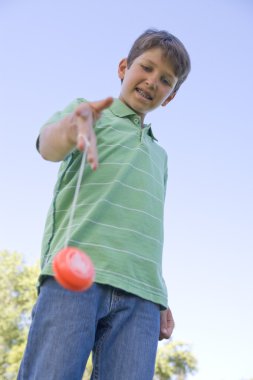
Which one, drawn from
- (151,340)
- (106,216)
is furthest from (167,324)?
(106,216)

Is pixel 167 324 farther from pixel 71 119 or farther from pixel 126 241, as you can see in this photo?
pixel 71 119

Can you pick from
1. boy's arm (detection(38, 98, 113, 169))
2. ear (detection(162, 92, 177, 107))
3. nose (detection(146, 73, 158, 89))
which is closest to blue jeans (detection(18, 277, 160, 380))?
boy's arm (detection(38, 98, 113, 169))

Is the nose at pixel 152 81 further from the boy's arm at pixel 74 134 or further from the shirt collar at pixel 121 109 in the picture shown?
the boy's arm at pixel 74 134

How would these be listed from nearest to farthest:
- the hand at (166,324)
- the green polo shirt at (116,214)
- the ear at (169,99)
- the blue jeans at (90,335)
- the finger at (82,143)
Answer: the finger at (82,143), the blue jeans at (90,335), the green polo shirt at (116,214), the hand at (166,324), the ear at (169,99)

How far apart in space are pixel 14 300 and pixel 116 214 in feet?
52.6

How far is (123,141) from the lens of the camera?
5.88 feet

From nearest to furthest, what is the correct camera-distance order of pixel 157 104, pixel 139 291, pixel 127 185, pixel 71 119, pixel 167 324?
pixel 71 119, pixel 139 291, pixel 127 185, pixel 167 324, pixel 157 104

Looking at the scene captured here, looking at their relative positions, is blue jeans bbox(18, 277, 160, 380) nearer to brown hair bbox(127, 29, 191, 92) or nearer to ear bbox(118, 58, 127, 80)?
brown hair bbox(127, 29, 191, 92)

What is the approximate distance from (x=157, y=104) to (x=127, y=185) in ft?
1.59

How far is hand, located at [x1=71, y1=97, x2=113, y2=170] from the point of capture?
4.09ft

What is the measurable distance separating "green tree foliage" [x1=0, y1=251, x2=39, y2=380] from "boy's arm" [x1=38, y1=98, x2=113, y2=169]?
15040 millimetres

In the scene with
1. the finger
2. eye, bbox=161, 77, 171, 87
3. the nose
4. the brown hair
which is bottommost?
the finger

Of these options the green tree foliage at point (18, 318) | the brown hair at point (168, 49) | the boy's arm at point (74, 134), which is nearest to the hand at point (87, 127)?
the boy's arm at point (74, 134)

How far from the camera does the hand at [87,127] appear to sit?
1247mm
